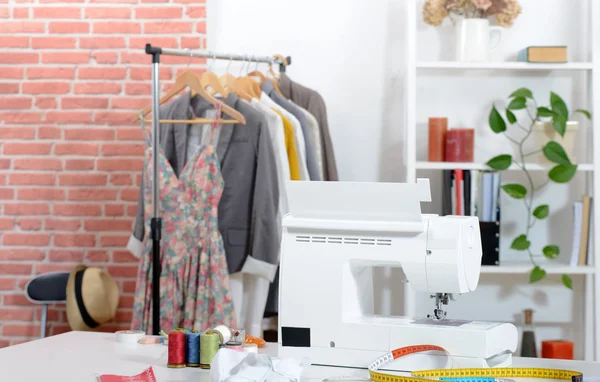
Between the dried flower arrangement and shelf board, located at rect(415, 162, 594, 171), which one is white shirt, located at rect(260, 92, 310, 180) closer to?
shelf board, located at rect(415, 162, 594, 171)

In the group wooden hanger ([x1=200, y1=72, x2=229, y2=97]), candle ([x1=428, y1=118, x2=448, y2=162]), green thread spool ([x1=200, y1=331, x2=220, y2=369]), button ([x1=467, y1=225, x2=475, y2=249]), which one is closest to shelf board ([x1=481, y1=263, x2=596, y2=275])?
candle ([x1=428, y1=118, x2=448, y2=162])

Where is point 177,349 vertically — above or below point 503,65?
below

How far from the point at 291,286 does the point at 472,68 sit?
2039 mm

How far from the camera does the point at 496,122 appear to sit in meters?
3.68

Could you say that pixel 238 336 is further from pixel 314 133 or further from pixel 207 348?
pixel 314 133

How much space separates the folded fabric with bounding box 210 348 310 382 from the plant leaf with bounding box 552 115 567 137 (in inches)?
87.2

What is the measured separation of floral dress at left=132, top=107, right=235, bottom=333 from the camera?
130 inches

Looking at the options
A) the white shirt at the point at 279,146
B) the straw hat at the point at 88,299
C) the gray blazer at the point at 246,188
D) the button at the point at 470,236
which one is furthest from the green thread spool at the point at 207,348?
the straw hat at the point at 88,299

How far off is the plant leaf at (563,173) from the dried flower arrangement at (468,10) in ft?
2.21

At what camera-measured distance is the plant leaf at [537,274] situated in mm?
3580

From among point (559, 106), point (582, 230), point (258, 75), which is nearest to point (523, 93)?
point (559, 106)

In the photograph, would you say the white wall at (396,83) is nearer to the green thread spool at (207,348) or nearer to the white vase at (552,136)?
the white vase at (552,136)

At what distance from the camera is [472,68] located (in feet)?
12.3

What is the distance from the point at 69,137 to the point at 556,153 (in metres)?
2.25
